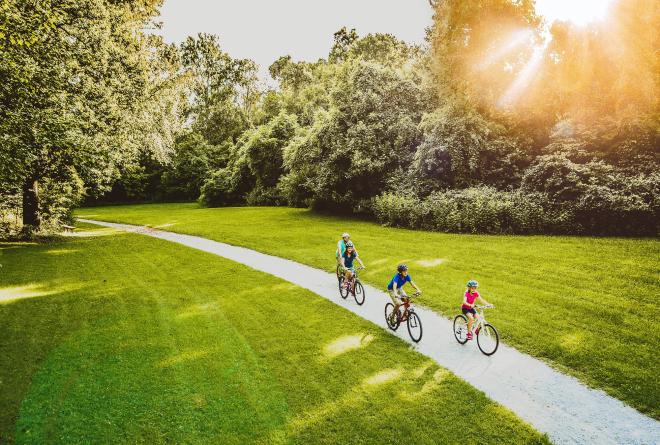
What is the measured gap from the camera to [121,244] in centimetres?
2283

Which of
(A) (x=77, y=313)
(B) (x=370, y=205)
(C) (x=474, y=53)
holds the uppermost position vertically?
(C) (x=474, y=53)

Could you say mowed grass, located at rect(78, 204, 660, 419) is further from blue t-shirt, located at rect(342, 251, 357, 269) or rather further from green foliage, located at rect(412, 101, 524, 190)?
green foliage, located at rect(412, 101, 524, 190)

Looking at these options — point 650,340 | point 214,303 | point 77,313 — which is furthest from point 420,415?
point 77,313

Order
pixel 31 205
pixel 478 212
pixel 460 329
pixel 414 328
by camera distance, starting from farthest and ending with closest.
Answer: pixel 31 205
pixel 478 212
pixel 414 328
pixel 460 329

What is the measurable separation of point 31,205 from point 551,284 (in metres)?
26.0

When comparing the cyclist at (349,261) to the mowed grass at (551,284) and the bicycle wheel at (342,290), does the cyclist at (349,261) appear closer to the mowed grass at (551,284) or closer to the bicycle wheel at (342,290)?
the bicycle wheel at (342,290)

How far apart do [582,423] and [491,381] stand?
1.60m

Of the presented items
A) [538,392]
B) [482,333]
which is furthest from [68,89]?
[538,392]

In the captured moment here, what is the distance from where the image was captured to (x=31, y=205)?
73.5 feet

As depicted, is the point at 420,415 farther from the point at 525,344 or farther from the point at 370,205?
the point at 370,205

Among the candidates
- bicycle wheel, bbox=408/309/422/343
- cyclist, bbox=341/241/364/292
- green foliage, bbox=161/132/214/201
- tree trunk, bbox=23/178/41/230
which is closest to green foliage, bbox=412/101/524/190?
cyclist, bbox=341/241/364/292

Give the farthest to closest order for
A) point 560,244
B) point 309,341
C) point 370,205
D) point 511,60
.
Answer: point 370,205 → point 511,60 → point 560,244 → point 309,341

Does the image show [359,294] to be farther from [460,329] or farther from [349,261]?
[460,329]

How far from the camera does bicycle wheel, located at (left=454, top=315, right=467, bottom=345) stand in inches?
356
